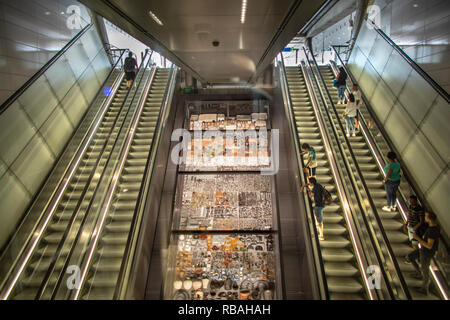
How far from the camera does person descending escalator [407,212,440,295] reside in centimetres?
342

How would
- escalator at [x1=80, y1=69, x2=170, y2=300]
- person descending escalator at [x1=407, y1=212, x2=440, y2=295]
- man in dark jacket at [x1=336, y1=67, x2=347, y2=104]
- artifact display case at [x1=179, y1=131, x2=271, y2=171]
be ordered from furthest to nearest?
artifact display case at [x1=179, y1=131, x2=271, y2=171], man in dark jacket at [x1=336, y1=67, x2=347, y2=104], escalator at [x1=80, y1=69, x2=170, y2=300], person descending escalator at [x1=407, y1=212, x2=440, y2=295]

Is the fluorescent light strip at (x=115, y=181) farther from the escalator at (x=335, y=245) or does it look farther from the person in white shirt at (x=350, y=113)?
the person in white shirt at (x=350, y=113)

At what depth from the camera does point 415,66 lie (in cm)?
554

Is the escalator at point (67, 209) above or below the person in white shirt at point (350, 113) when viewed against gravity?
below

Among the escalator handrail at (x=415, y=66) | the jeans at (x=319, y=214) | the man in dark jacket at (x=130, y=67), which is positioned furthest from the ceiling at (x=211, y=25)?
the jeans at (x=319, y=214)

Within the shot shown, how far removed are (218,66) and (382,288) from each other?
6.63m

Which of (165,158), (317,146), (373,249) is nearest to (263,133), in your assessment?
(317,146)

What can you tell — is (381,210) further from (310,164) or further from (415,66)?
(415,66)

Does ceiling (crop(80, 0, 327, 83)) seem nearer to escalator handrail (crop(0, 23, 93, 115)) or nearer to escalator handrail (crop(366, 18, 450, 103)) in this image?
escalator handrail (crop(0, 23, 93, 115))

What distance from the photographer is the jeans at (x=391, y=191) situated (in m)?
4.84

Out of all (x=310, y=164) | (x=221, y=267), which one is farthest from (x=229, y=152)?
(x=221, y=267)

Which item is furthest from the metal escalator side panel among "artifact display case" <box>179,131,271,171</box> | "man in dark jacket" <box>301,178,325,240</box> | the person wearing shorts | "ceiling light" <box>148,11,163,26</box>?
"ceiling light" <box>148,11,163,26</box>

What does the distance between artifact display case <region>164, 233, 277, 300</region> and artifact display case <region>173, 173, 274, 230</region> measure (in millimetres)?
341

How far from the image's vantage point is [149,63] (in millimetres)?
9539
